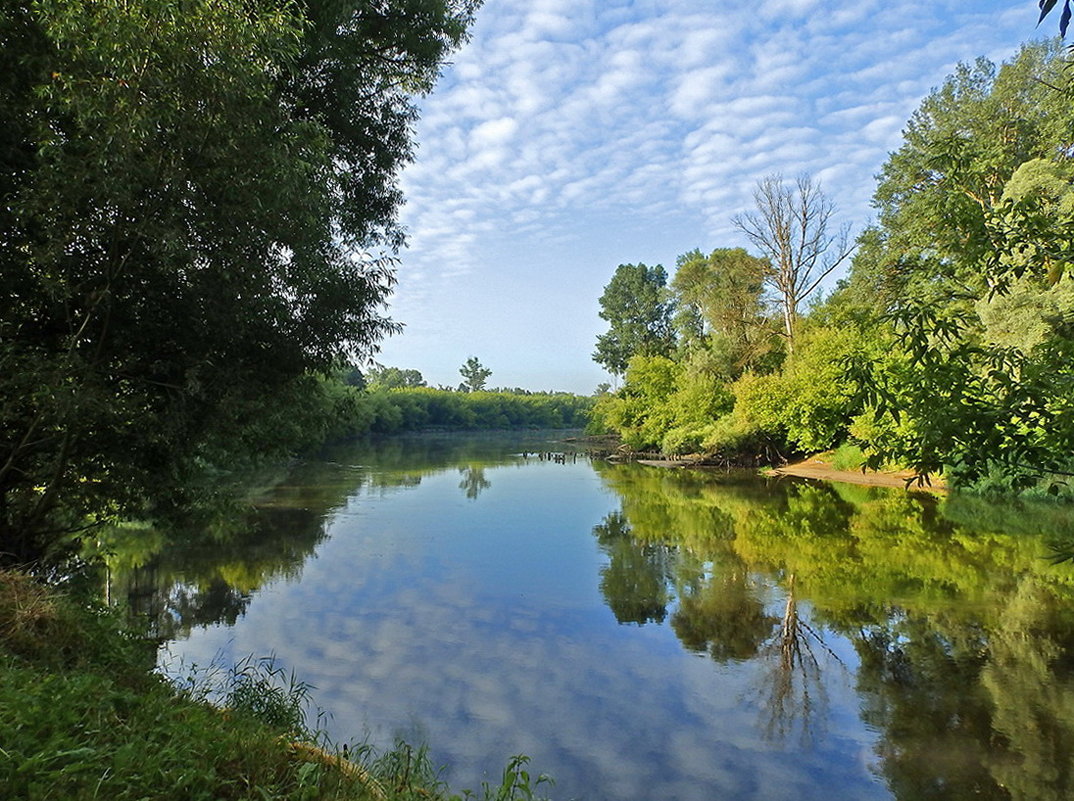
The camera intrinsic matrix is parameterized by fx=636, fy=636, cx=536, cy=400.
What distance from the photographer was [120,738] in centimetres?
379

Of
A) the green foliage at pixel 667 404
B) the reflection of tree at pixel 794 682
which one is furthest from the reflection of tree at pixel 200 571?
the green foliage at pixel 667 404

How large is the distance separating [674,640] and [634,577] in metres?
3.95

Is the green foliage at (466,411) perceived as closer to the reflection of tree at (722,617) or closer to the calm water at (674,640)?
the calm water at (674,640)

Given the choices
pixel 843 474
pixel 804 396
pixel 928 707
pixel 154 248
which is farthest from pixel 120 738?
pixel 843 474

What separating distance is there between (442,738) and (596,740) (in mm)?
1725

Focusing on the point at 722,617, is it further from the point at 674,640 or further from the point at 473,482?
the point at 473,482

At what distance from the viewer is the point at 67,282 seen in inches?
241

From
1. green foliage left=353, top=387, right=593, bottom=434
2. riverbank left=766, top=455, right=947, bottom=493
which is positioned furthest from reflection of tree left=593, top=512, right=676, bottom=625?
green foliage left=353, top=387, right=593, bottom=434

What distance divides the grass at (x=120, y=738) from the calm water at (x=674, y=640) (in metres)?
1.89

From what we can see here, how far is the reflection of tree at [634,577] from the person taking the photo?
38.8ft

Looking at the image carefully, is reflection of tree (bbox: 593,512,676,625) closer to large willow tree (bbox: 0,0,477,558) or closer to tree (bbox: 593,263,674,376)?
large willow tree (bbox: 0,0,477,558)

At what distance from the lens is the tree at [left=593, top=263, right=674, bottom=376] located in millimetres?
65562

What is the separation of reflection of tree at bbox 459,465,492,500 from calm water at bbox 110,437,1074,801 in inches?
329

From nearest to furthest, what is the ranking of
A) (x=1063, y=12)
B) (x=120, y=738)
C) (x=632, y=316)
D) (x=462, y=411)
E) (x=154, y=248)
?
1. (x=1063, y=12)
2. (x=120, y=738)
3. (x=154, y=248)
4. (x=632, y=316)
5. (x=462, y=411)
